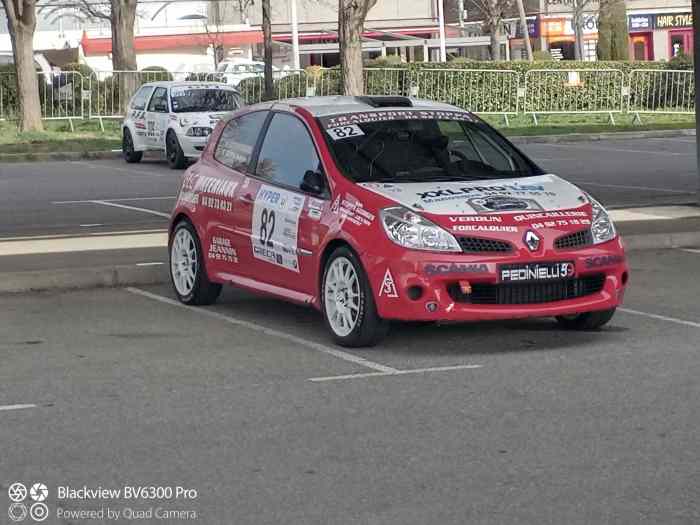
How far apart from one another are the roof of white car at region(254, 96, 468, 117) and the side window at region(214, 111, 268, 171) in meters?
0.22

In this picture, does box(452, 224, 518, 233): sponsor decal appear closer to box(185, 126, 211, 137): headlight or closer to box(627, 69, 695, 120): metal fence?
box(185, 126, 211, 137): headlight

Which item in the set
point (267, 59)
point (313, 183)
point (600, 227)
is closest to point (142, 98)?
point (267, 59)

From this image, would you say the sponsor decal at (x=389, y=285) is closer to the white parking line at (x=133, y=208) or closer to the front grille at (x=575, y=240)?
the front grille at (x=575, y=240)

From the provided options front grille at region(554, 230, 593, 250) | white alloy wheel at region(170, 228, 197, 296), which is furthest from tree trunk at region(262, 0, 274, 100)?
front grille at region(554, 230, 593, 250)

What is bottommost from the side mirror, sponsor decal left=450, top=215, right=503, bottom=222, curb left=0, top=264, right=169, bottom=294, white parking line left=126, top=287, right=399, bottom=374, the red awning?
white parking line left=126, top=287, right=399, bottom=374

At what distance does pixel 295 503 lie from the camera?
6.16 metres

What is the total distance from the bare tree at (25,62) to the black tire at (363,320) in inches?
1089

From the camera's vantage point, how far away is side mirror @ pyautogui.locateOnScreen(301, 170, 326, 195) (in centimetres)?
1018

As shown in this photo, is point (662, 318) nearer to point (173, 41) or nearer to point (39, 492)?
point (39, 492)

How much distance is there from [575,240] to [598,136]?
82.7 ft

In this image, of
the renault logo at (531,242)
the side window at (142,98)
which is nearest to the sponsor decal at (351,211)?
the renault logo at (531,242)

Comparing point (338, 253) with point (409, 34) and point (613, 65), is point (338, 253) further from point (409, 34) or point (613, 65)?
point (409, 34)

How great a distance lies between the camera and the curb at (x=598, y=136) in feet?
112

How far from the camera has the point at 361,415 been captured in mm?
7820
